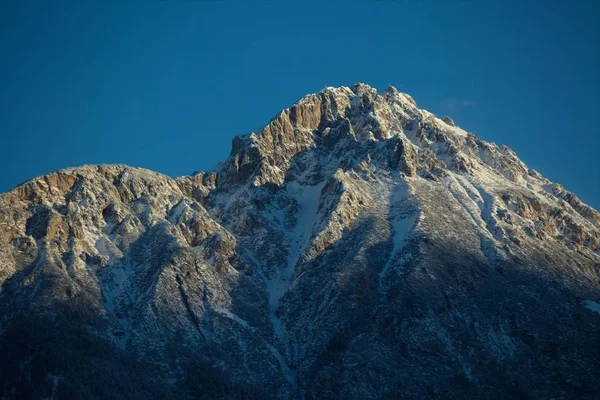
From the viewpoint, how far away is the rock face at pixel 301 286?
129m

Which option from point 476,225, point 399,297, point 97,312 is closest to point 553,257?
point 476,225

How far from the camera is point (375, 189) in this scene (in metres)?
181

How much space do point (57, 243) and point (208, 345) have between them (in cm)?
3479

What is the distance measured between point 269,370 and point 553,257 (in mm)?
59786

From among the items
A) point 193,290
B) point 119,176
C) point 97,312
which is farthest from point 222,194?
point 97,312

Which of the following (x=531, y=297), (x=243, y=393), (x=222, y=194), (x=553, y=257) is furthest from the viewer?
(x=222, y=194)

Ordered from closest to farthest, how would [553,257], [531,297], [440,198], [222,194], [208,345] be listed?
1. [208,345]
2. [531,297]
3. [553,257]
4. [440,198]
5. [222,194]

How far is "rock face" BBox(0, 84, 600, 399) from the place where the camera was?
423 ft

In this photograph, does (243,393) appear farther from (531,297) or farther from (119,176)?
(119,176)

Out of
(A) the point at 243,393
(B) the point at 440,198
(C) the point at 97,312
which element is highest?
(B) the point at 440,198

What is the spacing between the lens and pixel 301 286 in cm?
15412

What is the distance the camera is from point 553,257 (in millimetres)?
163125

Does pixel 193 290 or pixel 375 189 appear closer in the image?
pixel 193 290

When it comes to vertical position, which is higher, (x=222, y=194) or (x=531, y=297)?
(x=222, y=194)
